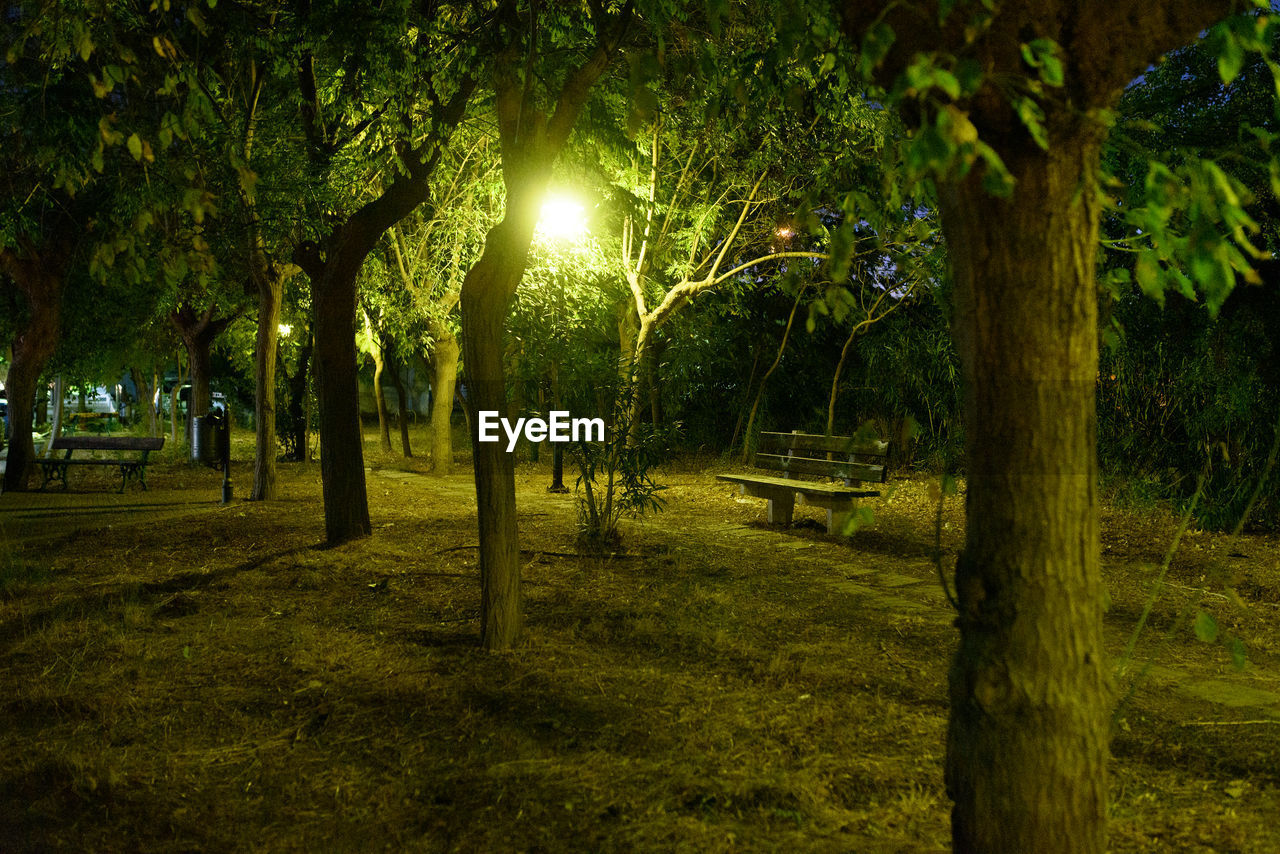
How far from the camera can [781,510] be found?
10.1m

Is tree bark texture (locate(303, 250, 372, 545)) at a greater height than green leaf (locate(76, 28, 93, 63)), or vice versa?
green leaf (locate(76, 28, 93, 63))

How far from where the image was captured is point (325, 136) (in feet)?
30.6

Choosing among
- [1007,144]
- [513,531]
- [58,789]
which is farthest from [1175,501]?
[58,789]

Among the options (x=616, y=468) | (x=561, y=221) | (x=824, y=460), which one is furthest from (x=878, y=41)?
(x=561, y=221)

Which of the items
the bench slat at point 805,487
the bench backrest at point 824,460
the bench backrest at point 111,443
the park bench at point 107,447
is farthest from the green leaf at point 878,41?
the bench backrest at point 111,443

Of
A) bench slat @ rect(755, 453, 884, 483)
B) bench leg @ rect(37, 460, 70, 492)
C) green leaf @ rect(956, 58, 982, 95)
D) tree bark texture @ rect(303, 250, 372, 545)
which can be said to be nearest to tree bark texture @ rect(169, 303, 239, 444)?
bench leg @ rect(37, 460, 70, 492)

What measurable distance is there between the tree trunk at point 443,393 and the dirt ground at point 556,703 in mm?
7500

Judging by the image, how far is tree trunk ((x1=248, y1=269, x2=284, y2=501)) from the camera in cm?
1148

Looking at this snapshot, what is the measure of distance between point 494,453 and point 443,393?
1131 cm

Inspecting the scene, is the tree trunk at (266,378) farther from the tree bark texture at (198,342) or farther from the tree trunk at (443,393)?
the tree bark texture at (198,342)

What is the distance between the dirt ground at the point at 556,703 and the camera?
11.0ft

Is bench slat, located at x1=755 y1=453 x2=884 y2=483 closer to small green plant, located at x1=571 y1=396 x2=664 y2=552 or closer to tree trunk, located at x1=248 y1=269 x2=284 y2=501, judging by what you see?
small green plant, located at x1=571 y1=396 x2=664 y2=552

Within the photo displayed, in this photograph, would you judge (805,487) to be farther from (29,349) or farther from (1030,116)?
(29,349)

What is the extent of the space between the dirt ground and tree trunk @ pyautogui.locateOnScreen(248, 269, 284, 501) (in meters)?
3.46
